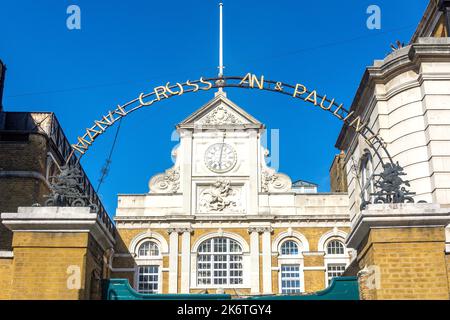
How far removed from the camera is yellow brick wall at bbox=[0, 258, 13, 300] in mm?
11438

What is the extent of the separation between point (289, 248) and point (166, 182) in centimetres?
746

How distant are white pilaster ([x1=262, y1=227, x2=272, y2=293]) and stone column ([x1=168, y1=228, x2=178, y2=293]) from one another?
4.42 metres

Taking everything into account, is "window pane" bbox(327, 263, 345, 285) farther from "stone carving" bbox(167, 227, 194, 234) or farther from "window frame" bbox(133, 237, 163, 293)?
"window frame" bbox(133, 237, 163, 293)

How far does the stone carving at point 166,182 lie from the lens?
36281mm

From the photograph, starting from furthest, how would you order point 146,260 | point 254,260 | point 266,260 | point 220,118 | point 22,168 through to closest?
point 220,118 → point 146,260 → point 266,260 → point 254,260 → point 22,168

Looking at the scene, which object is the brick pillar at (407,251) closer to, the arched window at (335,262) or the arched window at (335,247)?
the arched window at (335,262)

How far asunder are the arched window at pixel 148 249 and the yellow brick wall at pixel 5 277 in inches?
923

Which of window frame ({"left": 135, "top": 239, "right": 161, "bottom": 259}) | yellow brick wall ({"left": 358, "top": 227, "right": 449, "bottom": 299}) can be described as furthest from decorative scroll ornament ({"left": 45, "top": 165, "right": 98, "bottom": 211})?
window frame ({"left": 135, "top": 239, "right": 161, "bottom": 259})

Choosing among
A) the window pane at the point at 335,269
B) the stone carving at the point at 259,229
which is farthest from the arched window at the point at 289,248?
the window pane at the point at 335,269

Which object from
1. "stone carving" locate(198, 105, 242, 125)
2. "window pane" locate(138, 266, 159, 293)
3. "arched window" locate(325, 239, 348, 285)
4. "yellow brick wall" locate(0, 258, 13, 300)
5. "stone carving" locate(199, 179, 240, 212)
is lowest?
"yellow brick wall" locate(0, 258, 13, 300)

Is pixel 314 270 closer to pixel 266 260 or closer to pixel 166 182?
pixel 266 260

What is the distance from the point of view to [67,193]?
11977mm

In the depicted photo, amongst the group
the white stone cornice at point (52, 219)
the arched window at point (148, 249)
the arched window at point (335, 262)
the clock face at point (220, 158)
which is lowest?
the white stone cornice at point (52, 219)

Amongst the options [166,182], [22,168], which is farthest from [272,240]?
[22,168]
